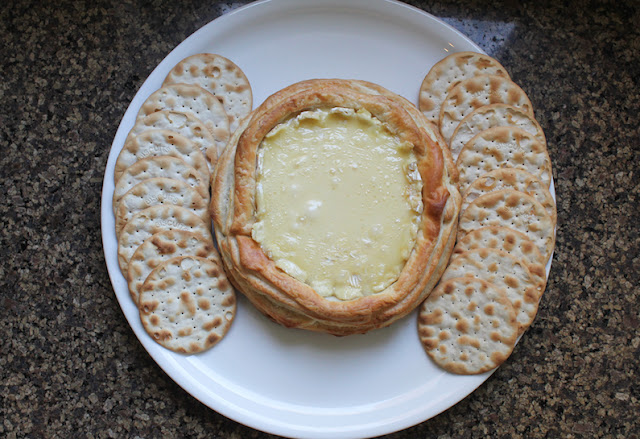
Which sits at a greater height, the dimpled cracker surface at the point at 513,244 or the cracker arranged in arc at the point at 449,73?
the cracker arranged in arc at the point at 449,73

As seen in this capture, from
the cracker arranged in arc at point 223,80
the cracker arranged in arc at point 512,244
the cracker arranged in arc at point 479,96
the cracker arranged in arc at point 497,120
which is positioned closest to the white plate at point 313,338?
the cracker arranged in arc at point 223,80

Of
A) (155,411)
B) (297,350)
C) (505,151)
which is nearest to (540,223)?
(505,151)

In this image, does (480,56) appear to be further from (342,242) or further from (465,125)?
(342,242)

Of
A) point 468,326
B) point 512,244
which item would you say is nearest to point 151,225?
point 468,326

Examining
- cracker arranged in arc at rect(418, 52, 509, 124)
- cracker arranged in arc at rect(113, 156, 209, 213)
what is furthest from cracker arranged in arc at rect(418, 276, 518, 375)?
cracker arranged in arc at rect(113, 156, 209, 213)

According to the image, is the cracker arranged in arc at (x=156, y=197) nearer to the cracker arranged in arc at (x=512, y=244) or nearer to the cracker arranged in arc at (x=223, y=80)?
the cracker arranged in arc at (x=223, y=80)

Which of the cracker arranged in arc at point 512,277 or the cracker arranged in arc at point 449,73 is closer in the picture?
the cracker arranged in arc at point 512,277

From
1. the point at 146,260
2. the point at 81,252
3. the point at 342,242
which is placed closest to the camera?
the point at 342,242

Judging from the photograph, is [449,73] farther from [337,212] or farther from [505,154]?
[337,212]
